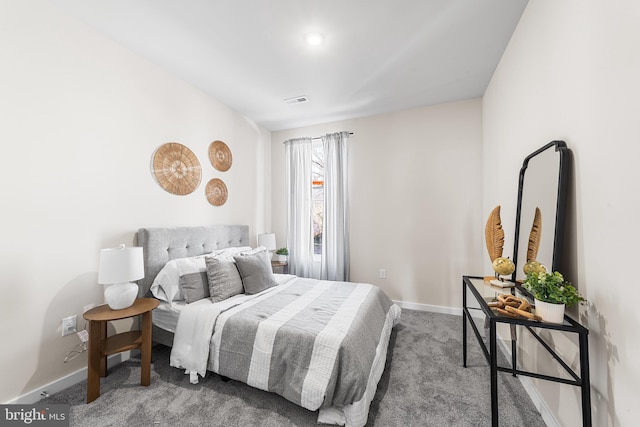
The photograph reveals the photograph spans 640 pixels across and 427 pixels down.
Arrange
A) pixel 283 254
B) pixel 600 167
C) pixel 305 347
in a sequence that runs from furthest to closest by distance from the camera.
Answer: pixel 283 254 → pixel 305 347 → pixel 600 167

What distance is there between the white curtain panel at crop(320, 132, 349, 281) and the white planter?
2548 mm

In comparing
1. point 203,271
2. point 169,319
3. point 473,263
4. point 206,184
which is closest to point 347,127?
point 206,184

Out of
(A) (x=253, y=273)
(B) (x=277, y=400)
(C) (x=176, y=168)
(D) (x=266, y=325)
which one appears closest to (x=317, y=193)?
(A) (x=253, y=273)

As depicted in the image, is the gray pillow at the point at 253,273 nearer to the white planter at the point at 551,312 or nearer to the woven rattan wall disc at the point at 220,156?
the woven rattan wall disc at the point at 220,156

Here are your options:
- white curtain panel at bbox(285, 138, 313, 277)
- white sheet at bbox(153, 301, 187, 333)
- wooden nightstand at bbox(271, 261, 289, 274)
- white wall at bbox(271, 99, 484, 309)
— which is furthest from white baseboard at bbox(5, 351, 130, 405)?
white wall at bbox(271, 99, 484, 309)

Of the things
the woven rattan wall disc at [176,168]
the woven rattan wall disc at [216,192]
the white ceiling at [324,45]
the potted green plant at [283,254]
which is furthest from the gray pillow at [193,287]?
the white ceiling at [324,45]

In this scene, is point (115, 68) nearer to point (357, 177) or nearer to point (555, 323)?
point (357, 177)

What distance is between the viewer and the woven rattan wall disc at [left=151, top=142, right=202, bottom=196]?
8.18ft

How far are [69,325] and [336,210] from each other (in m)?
2.93

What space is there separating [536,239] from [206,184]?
3.12 metres

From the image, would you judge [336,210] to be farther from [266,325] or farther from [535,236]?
[535,236]

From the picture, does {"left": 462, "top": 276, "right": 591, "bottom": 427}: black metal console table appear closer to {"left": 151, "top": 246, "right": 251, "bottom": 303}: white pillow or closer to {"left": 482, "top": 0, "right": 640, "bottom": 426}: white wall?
{"left": 482, "top": 0, "right": 640, "bottom": 426}: white wall

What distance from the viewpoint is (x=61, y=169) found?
5.98 ft

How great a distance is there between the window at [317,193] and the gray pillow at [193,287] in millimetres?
1906
